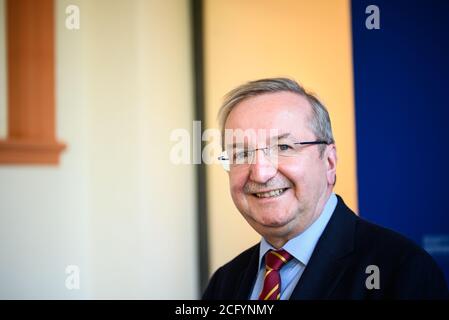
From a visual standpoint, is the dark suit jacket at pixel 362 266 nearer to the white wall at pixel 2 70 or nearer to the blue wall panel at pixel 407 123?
the blue wall panel at pixel 407 123

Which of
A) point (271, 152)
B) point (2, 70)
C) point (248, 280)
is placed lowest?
point (248, 280)

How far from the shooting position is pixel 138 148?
1974 mm

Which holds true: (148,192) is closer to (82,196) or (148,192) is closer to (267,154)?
(82,196)

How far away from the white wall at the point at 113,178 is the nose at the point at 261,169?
67 centimetres

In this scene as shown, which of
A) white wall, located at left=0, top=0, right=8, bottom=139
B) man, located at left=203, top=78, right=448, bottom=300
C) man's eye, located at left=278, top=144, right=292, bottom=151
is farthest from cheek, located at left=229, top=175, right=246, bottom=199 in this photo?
white wall, located at left=0, top=0, right=8, bottom=139

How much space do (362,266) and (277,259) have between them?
0.75 ft

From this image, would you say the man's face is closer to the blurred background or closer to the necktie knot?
the necktie knot

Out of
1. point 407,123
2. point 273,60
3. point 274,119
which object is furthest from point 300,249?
point 273,60

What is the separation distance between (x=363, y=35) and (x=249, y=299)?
88 centimetres

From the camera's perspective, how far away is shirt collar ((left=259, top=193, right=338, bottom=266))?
1348 mm

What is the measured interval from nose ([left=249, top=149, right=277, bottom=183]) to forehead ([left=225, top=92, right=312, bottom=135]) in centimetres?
7

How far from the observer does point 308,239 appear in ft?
4.45

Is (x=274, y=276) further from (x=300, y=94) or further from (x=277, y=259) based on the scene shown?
(x=300, y=94)
